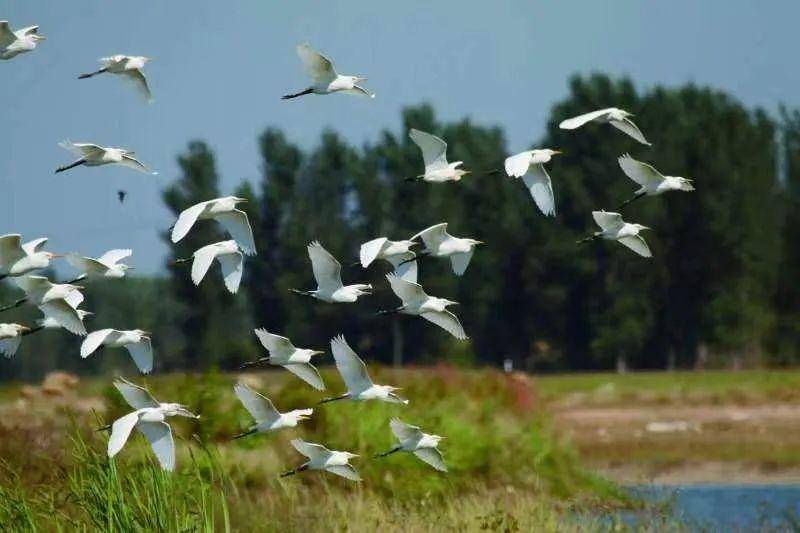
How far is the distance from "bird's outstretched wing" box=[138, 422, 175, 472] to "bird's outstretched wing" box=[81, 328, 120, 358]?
2.69 ft

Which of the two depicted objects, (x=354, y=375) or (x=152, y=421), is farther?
(x=354, y=375)

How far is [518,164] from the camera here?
43.6 ft

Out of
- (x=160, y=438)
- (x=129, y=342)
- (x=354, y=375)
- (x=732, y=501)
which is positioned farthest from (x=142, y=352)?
(x=732, y=501)

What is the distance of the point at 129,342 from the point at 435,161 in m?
2.88

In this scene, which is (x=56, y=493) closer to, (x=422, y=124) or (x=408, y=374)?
(x=408, y=374)

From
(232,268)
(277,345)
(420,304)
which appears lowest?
(277,345)

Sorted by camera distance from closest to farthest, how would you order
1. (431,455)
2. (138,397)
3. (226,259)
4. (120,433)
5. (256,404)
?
(120,433) → (138,397) → (256,404) → (431,455) → (226,259)

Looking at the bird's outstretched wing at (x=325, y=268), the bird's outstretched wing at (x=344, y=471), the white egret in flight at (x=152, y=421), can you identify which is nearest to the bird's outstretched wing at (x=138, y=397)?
the white egret in flight at (x=152, y=421)

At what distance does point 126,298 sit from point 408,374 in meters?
106

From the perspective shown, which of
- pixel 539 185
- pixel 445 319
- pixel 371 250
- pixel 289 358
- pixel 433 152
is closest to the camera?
pixel 371 250

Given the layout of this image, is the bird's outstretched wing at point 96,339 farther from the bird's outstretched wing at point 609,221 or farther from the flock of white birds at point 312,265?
the bird's outstretched wing at point 609,221

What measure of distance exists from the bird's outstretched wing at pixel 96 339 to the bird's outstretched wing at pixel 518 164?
3.15 metres

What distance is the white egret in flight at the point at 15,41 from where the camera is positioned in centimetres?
1366

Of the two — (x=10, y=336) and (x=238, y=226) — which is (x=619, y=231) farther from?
(x=10, y=336)
